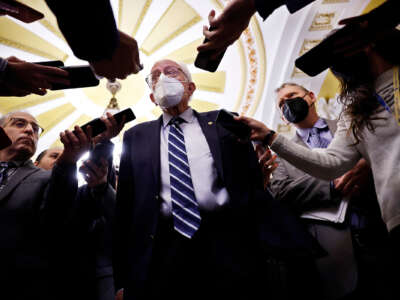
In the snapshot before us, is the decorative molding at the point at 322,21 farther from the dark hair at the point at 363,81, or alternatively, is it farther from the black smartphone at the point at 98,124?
the black smartphone at the point at 98,124

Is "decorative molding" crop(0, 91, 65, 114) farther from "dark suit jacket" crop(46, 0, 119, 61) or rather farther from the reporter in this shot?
the reporter

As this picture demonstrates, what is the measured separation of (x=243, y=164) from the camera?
146 centimetres

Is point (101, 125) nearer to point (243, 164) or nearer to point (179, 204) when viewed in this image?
point (179, 204)

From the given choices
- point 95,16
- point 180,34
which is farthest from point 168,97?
point 180,34

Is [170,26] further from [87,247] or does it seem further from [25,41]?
[87,247]

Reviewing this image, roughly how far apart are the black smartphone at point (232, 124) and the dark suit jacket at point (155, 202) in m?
0.15

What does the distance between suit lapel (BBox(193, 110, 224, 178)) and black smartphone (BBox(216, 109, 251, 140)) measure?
160 millimetres

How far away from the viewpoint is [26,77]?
4.03ft

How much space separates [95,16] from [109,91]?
547 centimetres

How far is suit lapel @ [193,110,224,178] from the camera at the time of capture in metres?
1.40

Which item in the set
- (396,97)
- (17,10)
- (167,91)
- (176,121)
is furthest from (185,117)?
(396,97)

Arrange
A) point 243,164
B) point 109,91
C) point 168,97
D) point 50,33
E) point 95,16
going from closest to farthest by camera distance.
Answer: point 95,16, point 243,164, point 168,97, point 50,33, point 109,91

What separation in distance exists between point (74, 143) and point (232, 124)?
2.98 ft

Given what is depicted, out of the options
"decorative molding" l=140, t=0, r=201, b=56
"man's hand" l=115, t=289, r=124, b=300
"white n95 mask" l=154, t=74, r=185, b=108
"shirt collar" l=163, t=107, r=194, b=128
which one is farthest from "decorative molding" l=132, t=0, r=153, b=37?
"man's hand" l=115, t=289, r=124, b=300
